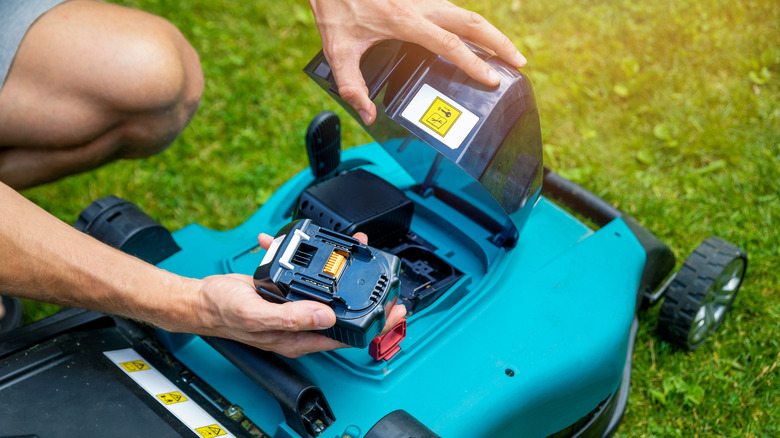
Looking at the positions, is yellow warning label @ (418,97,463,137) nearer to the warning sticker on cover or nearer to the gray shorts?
the warning sticker on cover

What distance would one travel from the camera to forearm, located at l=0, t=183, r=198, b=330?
37.6 inches

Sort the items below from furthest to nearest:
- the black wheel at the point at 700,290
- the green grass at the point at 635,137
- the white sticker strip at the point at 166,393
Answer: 1. the green grass at the point at 635,137
2. the black wheel at the point at 700,290
3. the white sticker strip at the point at 166,393

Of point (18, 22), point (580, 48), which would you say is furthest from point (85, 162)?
point (580, 48)

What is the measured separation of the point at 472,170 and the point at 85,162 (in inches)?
34.6

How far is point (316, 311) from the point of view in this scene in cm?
86

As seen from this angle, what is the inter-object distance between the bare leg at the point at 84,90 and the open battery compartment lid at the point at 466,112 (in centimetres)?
40

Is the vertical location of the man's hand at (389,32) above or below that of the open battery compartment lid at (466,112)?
above

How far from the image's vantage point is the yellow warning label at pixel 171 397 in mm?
1002

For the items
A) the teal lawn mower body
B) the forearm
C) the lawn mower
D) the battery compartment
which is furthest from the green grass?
the forearm

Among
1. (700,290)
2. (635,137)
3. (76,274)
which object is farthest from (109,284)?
(635,137)

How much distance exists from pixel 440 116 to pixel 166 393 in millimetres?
585

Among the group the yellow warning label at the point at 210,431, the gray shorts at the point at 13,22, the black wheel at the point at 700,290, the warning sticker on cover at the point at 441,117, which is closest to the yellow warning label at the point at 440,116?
the warning sticker on cover at the point at 441,117

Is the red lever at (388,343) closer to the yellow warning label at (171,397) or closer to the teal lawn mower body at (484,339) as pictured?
the teal lawn mower body at (484,339)

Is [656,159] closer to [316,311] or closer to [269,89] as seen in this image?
[269,89]
